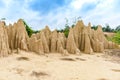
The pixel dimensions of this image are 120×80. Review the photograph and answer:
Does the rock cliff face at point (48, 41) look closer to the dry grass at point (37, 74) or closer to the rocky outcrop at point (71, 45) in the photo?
the rocky outcrop at point (71, 45)

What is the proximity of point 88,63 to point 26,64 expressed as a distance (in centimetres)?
466

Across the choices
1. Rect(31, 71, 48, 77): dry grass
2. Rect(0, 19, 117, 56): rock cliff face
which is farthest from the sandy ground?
Rect(0, 19, 117, 56): rock cliff face

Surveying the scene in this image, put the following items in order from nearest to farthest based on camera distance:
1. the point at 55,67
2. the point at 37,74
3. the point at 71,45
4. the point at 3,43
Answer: the point at 37,74 < the point at 55,67 < the point at 3,43 < the point at 71,45

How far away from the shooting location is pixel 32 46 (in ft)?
68.8

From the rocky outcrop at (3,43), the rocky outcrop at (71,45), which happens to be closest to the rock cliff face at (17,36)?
the rocky outcrop at (3,43)

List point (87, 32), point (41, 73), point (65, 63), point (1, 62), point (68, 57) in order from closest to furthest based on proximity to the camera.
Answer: point (41, 73) < point (1, 62) < point (65, 63) < point (68, 57) < point (87, 32)

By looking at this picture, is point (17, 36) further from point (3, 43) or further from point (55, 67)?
point (55, 67)

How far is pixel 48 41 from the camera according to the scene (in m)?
22.7

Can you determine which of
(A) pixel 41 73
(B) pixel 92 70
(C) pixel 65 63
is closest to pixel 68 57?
(C) pixel 65 63

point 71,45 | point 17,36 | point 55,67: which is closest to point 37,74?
point 55,67

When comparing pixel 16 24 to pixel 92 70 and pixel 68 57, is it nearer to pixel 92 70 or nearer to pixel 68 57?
pixel 68 57

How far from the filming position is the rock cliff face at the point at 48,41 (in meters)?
20.6

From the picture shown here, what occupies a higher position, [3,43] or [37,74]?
[3,43]

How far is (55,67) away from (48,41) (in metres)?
5.33
